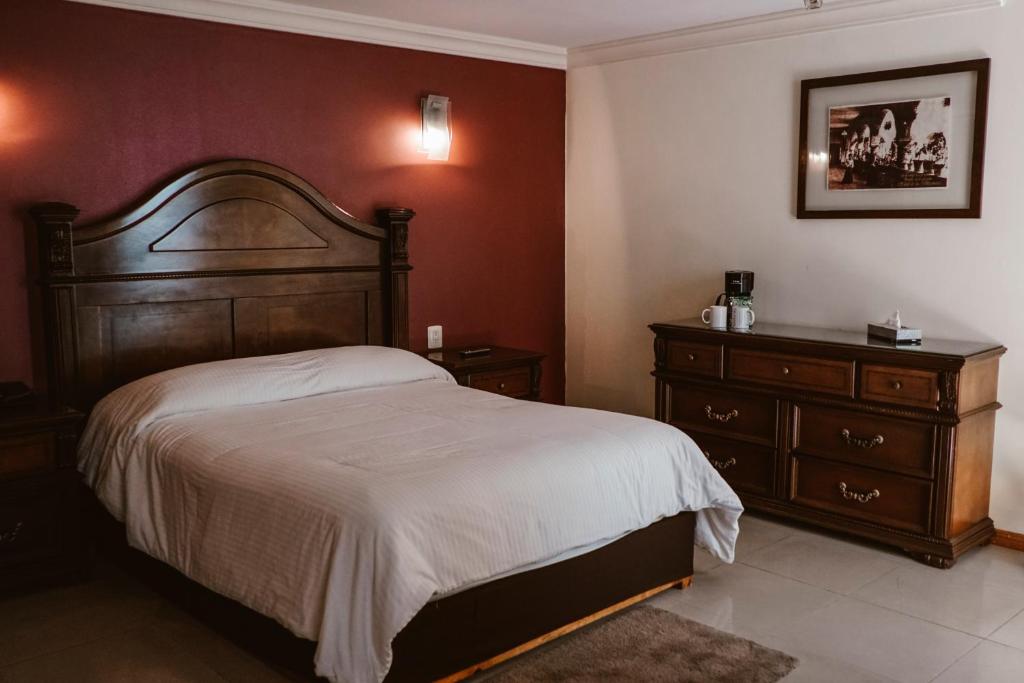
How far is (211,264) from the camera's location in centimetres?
402

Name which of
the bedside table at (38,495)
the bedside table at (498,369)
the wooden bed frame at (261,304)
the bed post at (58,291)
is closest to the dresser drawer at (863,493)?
the wooden bed frame at (261,304)

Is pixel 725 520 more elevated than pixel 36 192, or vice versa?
pixel 36 192

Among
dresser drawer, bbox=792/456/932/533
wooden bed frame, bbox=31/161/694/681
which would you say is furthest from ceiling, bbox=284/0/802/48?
dresser drawer, bbox=792/456/932/533

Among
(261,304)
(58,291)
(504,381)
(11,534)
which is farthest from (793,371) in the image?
(11,534)

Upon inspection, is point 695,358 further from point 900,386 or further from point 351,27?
point 351,27

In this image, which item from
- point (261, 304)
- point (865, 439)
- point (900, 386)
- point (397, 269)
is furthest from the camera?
point (397, 269)

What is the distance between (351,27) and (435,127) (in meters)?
0.63

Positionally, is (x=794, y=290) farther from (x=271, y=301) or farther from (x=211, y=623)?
(x=211, y=623)

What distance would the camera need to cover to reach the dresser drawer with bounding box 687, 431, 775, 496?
4211 mm

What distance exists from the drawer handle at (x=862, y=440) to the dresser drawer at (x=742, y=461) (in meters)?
0.36

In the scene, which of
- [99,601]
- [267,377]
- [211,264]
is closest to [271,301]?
[211,264]

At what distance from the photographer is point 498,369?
4.68 metres

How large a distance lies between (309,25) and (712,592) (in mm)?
2973

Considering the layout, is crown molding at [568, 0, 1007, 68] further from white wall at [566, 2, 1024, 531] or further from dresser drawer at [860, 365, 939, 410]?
dresser drawer at [860, 365, 939, 410]
